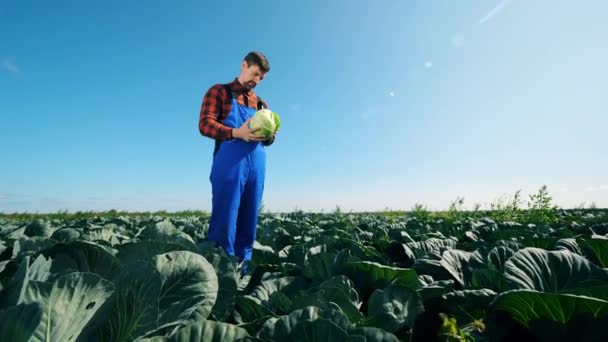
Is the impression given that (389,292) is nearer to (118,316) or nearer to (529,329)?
(529,329)

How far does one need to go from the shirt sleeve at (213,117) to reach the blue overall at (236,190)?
0.33 ft

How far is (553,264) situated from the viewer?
5.02 feet

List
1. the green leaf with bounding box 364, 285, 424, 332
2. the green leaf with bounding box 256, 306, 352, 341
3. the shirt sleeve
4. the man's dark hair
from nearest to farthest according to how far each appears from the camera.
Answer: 1. the green leaf with bounding box 256, 306, 352, 341
2. the green leaf with bounding box 364, 285, 424, 332
3. the shirt sleeve
4. the man's dark hair

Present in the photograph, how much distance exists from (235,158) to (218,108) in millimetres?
691

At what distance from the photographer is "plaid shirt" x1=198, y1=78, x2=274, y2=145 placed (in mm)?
3436

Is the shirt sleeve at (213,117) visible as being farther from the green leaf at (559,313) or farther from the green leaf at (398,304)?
the green leaf at (559,313)

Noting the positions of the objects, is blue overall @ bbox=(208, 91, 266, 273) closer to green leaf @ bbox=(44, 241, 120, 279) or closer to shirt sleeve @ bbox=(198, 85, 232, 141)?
shirt sleeve @ bbox=(198, 85, 232, 141)

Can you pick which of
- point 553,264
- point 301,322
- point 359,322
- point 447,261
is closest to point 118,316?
point 301,322

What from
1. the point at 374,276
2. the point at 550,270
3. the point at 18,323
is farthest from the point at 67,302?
the point at 550,270

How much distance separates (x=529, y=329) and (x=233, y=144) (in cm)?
282

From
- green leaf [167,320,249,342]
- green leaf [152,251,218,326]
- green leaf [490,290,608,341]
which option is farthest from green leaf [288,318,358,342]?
green leaf [490,290,608,341]

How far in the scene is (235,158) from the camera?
338 cm

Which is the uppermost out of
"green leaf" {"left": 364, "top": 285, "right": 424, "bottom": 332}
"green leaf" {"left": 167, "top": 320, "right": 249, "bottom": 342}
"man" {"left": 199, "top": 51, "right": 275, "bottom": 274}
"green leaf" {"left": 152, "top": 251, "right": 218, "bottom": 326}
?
"man" {"left": 199, "top": 51, "right": 275, "bottom": 274}

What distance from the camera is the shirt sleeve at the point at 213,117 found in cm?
342
